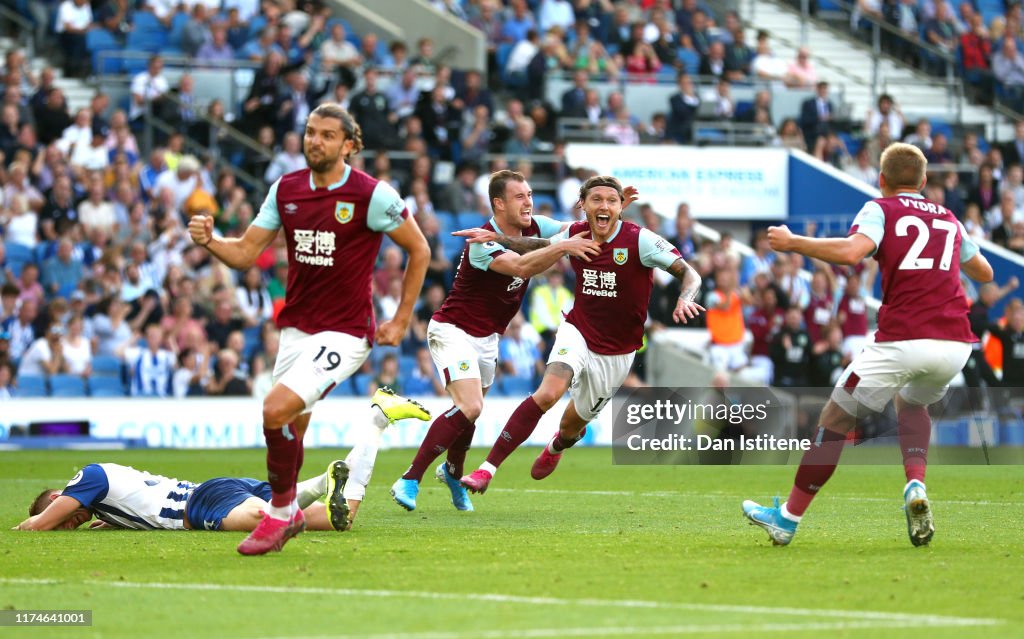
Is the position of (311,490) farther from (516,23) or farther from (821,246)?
(516,23)

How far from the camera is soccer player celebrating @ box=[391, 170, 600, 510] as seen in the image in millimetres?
12500

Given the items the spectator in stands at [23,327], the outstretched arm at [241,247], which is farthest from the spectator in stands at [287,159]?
the outstretched arm at [241,247]

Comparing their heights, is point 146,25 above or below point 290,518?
above

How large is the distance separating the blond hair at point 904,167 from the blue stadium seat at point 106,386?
1399 centimetres

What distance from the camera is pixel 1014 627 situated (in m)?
6.80

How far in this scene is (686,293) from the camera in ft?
39.8

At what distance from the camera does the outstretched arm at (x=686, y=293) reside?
1184cm

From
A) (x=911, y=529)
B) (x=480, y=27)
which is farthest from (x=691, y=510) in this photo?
(x=480, y=27)

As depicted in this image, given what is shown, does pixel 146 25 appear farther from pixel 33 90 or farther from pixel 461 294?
pixel 461 294

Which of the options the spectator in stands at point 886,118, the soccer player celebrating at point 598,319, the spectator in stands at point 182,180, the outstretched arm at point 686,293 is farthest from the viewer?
the spectator in stands at point 886,118

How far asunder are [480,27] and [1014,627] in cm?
2423

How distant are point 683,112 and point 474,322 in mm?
17030

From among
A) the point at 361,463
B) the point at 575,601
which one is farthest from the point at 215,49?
the point at 575,601

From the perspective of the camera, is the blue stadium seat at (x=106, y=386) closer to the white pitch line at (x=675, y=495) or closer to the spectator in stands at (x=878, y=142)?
the white pitch line at (x=675, y=495)
